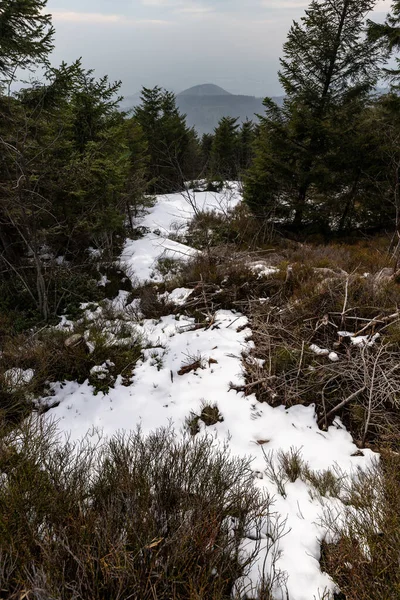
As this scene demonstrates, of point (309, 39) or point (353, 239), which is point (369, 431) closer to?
point (353, 239)

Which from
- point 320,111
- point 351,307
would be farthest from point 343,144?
point 351,307

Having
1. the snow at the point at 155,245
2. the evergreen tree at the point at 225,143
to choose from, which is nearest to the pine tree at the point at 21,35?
the snow at the point at 155,245

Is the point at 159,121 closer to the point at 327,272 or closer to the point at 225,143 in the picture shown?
the point at 225,143

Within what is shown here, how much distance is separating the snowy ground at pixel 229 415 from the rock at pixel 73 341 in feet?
2.51

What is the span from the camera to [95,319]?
6.61 metres

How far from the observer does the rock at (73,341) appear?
5223 mm

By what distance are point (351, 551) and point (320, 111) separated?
1238 centimetres

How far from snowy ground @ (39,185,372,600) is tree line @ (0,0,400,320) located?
3155mm

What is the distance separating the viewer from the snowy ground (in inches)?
88.7

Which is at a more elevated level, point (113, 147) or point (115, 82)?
point (115, 82)

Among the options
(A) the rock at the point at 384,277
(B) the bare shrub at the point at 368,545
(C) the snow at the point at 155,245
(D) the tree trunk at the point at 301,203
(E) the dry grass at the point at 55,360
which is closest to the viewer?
(B) the bare shrub at the point at 368,545

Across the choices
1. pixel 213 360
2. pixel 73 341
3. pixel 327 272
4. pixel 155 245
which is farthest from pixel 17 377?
pixel 155 245

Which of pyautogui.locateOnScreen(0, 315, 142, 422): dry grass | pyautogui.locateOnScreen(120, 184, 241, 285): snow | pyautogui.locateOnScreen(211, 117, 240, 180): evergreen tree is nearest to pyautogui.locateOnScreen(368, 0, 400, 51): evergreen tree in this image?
pyautogui.locateOnScreen(120, 184, 241, 285): snow

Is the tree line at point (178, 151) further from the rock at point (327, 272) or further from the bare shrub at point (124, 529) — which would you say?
the bare shrub at point (124, 529)
